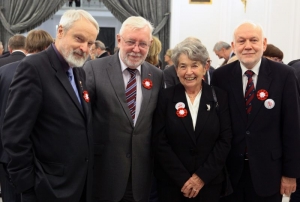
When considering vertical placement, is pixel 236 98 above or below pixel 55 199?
above

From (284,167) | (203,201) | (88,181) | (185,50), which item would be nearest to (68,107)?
(88,181)

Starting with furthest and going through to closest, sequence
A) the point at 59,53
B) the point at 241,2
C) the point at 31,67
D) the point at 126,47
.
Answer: the point at 241,2 < the point at 126,47 < the point at 59,53 < the point at 31,67

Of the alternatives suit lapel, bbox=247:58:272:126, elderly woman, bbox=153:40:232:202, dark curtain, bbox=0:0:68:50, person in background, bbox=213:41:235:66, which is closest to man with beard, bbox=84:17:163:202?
elderly woman, bbox=153:40:232:202

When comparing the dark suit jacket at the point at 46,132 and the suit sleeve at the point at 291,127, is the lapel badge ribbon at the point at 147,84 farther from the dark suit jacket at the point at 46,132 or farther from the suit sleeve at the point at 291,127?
the suit sleeve at the point at 291,127

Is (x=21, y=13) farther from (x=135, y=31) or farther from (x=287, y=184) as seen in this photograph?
(x=287, y=184)

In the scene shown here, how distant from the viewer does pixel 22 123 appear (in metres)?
1.94

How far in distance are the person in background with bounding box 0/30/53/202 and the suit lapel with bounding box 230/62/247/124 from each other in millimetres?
1694

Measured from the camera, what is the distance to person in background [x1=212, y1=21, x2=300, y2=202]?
8.13 feet

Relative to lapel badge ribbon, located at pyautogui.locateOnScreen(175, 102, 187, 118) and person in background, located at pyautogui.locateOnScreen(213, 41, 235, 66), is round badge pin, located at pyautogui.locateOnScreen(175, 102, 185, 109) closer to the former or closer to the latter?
lapel badge ribbon, located at pyautogui.locateOnScreen(175, 102, 187, 118)

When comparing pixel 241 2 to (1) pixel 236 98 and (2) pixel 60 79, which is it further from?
(2) pixel 60 79

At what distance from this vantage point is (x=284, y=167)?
2.51 meters

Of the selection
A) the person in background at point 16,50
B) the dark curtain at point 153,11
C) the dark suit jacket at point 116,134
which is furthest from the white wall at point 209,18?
the dark suit jacket at point 116,134

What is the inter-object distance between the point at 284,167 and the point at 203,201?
56 centimetres

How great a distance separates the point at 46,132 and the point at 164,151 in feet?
2.53
